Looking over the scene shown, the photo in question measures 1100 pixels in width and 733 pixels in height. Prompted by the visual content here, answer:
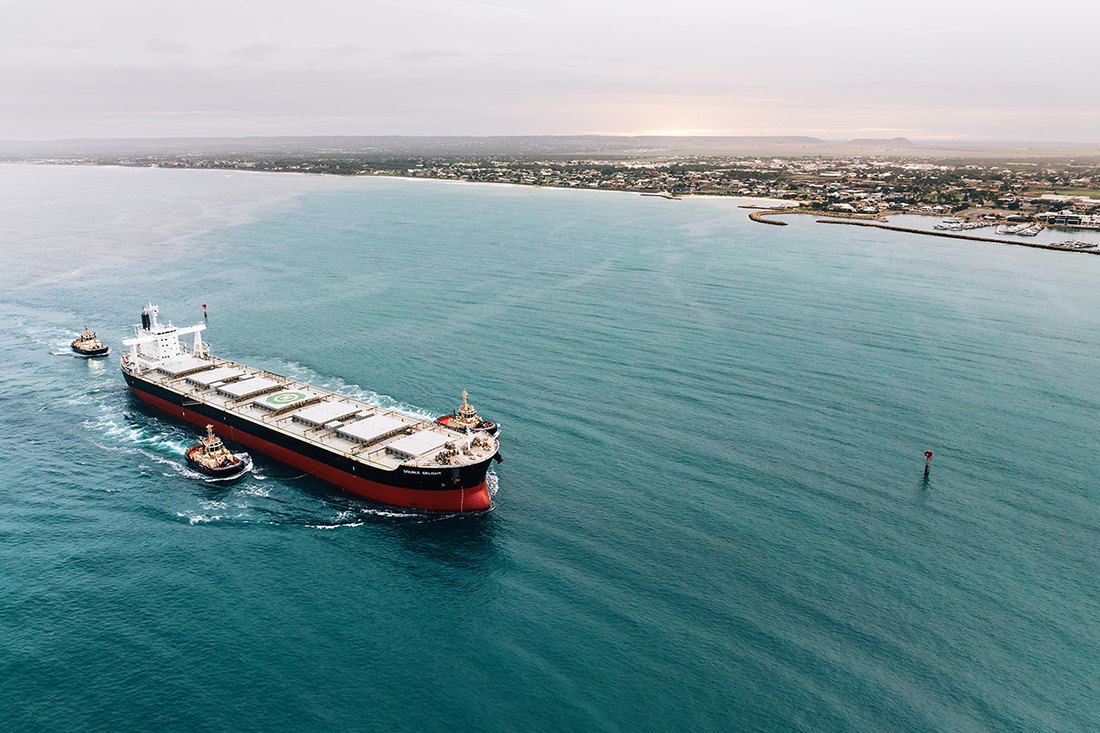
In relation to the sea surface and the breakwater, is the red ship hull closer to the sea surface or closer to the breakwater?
the sea surface

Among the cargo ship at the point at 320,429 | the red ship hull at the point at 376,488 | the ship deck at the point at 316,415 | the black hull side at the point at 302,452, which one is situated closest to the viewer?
the black hull side at the point at 302,452

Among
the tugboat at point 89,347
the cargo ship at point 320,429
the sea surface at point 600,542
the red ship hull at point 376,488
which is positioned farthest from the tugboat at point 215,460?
the tugboat at point 89,347

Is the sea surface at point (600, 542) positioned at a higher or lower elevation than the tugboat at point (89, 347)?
lower

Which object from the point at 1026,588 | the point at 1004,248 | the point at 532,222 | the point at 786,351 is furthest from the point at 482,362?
the point at 1004,248

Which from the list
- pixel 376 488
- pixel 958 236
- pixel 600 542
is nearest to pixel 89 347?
pixel 376 488

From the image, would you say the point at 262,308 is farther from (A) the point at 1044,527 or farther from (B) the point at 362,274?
(A) the point at 1044,527

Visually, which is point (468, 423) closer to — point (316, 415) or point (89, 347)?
point (316, 415)

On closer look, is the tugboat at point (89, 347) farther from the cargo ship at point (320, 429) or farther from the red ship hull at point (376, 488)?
the red ship hull at point (376, 488)

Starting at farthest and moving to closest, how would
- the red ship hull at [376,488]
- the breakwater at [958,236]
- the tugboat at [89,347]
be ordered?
the breakwater at [958,236]
the tugboat at [89,347]
the red ship hull at [376,488]
